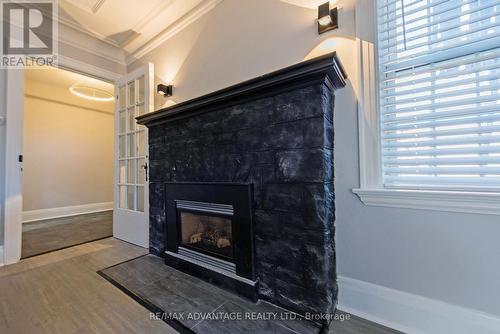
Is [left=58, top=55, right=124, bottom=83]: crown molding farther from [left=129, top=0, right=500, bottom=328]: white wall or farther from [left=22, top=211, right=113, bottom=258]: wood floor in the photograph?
[left=22, top=211, right=113, bottom=258]: wood floor

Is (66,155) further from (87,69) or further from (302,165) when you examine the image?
(302,165)

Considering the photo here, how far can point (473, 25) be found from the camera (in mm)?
1218

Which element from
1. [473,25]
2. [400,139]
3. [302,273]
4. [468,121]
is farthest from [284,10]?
[302,273]

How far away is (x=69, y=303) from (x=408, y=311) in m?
2.35

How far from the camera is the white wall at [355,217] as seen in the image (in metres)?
1.17

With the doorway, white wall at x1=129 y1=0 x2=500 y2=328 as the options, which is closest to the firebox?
white wall at x1=129 y1=0 x2=500 y2=328

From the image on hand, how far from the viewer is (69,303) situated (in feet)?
5.26

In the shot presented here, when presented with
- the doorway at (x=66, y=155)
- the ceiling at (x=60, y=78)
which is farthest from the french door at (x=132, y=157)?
the ceiling at (x=60, y=78)

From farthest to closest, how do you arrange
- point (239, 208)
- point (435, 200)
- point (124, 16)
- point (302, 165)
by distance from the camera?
point (124, 16) < point (239, 208) < point (302, 165) < point (435, 200)

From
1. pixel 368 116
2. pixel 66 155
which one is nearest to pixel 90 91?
pixel 66 155

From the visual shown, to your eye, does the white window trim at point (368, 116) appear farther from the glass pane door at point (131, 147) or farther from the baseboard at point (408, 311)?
the glass pane door at point (131, 147)

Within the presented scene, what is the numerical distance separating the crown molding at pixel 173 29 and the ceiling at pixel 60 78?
3.29 feet

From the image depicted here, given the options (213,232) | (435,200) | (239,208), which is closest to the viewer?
(435,200)

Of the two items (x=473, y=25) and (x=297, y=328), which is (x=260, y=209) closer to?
(x=297, y=328)
